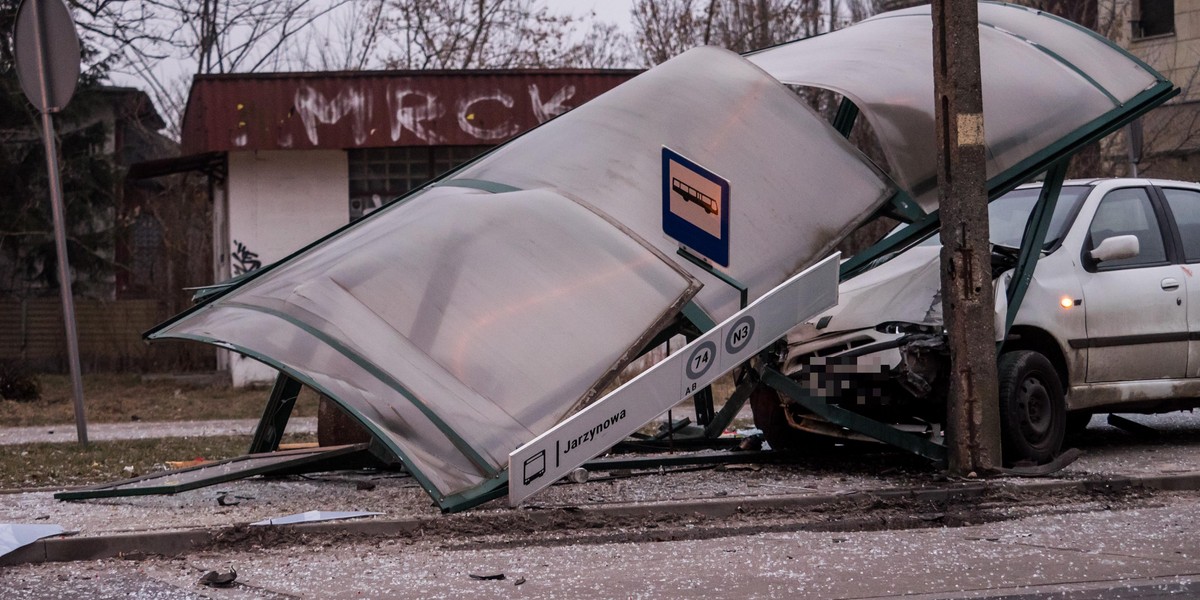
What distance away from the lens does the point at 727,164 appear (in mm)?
7039

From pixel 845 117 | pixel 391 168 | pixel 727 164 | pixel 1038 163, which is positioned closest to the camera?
pixel 727 164

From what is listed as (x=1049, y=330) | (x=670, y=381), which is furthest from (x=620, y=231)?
(x=1049, y=330)

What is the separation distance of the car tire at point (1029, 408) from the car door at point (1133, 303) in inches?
17.7

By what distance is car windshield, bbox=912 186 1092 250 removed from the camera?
8031mm

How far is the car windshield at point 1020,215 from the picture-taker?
8031 mm

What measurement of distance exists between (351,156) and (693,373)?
12.7 meters

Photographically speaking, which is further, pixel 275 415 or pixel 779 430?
pixel 779 430

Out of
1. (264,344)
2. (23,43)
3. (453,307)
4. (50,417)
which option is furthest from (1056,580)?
(50,417)

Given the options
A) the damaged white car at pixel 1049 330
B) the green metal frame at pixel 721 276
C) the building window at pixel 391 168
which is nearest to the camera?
the green metal frame at pixel 721 276

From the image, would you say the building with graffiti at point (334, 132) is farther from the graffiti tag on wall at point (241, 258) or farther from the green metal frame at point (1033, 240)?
the green metal frame at point (1033, 240)

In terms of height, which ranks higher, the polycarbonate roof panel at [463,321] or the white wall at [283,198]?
the white wall at [283,198]

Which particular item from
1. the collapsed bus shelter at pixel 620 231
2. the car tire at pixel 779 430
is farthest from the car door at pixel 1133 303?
the car tire at pixel 779 430

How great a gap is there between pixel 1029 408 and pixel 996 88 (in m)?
1.95

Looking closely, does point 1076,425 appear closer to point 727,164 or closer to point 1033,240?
point 1033,240
